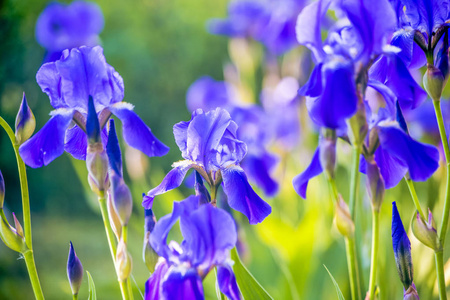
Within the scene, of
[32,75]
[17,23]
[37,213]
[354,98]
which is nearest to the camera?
[354,98]

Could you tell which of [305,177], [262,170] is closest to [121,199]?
[305,177]

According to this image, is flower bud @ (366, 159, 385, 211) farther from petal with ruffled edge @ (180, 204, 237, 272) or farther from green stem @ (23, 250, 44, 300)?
green stem @ (23, 250, 44, 300)

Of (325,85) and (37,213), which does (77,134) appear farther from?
(37,213)

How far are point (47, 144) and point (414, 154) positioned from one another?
11.9 inches

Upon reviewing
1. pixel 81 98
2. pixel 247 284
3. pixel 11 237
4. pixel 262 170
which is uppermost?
pixel 81 98

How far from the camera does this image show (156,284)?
1.11ft

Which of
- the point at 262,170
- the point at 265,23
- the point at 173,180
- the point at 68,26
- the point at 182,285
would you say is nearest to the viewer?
the point at 182,285

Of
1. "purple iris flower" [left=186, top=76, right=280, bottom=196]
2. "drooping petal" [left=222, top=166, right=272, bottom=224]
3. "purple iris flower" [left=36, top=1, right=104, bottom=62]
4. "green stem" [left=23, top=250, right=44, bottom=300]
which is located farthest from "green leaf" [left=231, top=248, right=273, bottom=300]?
"purple iris flower" [left=36, top=1, right=104, bottom=62]

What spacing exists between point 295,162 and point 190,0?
1846 mm

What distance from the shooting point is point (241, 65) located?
1.43m

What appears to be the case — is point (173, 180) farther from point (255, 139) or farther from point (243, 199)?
point (255, 139)

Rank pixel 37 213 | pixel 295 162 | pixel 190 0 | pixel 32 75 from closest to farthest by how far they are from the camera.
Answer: pixel 295 162 → pixel 32 75 → pixel 37 213 → pixel 190 0

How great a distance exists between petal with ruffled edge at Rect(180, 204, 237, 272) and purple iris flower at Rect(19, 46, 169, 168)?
0.10 meters

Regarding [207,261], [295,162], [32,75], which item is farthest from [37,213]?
[207,261]
